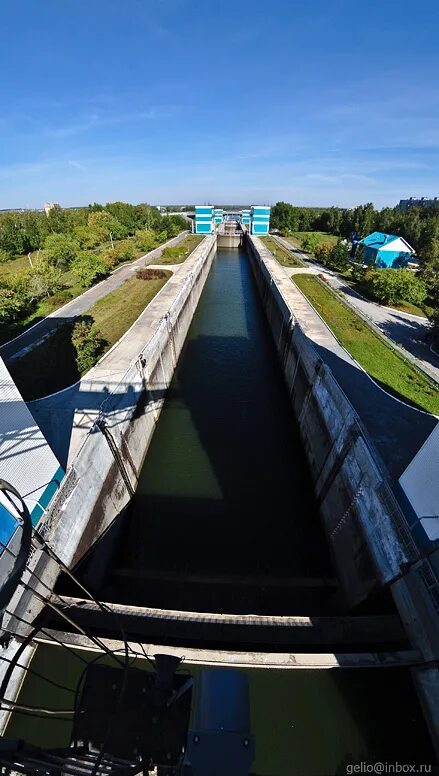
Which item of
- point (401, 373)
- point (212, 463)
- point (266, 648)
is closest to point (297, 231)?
point (401, 373)

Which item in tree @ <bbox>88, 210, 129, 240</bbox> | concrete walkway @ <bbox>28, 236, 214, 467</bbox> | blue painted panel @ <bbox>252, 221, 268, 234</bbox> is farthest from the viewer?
blue painted panel @ <bbox>252, 221, 268, 234</bbox>

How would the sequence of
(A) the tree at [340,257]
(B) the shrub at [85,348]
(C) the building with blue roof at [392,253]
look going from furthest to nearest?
1. (A) the tree at [340,257]
2. (C) the building with blue roof at [392,253]
3. (B) the shrub at [85,348]

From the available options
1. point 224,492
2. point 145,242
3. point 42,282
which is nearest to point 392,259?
point 145,242

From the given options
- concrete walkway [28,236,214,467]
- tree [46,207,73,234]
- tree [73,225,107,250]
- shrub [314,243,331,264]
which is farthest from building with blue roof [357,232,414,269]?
tree [46,207,73,234]

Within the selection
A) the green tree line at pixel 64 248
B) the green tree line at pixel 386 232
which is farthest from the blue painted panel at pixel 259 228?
the green tree line at pixel 64 248

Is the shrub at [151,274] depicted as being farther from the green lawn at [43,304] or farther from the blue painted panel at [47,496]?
the blue painted panel at [47,496]

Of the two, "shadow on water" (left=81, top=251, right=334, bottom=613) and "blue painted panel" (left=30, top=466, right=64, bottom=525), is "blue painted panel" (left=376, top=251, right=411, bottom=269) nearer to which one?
"shadow on water" (left=81, top=251, right=334, bottom=613)
